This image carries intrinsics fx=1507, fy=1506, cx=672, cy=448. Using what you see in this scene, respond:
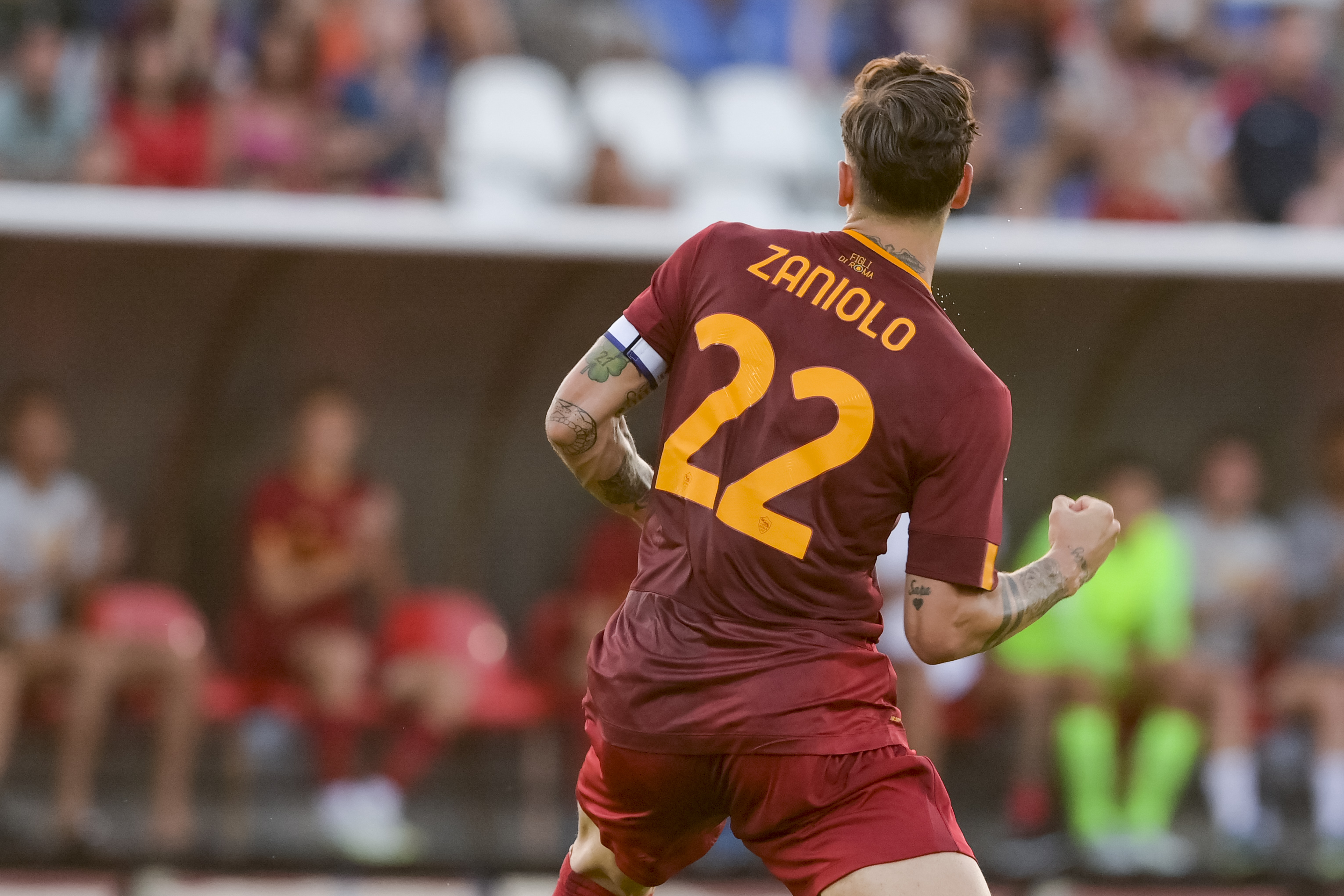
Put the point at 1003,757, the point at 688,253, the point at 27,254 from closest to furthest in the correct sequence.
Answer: the point at 688,253, the point at 27,254, the point at 1003,757

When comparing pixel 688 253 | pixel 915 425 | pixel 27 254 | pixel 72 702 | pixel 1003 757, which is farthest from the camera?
pixel 1003 757

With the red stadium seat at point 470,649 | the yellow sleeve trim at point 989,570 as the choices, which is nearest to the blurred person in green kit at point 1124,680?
the red stadium seat at point 470,649

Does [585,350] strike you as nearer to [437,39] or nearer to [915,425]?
[437,39]

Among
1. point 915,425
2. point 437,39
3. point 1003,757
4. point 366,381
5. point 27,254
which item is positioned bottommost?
point 1003,757

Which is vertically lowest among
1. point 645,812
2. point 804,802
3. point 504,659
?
point 504,659

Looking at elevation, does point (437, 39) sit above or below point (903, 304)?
above

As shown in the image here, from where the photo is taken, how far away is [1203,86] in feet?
23.9

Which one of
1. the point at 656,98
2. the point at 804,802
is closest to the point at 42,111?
the point at 656,98

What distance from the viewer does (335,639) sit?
6109mm

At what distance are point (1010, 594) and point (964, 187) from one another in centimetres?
68

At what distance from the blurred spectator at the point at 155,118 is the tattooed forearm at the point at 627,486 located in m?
3.77

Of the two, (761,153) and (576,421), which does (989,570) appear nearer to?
(576,421)

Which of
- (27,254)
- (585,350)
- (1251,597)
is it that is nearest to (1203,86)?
(1251,597)

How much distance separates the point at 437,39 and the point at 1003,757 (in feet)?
13.5
